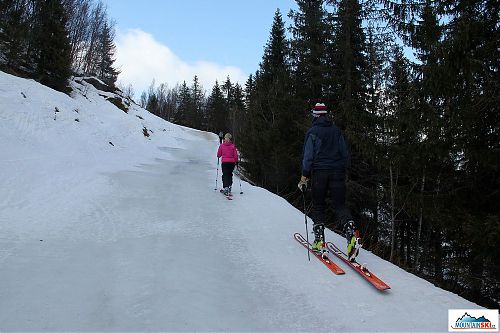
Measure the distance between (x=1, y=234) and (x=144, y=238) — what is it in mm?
2107

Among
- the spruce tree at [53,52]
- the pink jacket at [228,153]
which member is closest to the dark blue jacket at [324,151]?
the pink jacket at [228,153]

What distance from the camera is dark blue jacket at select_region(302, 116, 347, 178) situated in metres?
4.92

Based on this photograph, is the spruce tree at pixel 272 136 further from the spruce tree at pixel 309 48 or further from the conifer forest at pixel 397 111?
the spruce tree at pixel 309 48

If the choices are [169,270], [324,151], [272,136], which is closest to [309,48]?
[272,136]

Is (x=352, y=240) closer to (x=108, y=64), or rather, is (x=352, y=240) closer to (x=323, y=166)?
(x=323, y=166)

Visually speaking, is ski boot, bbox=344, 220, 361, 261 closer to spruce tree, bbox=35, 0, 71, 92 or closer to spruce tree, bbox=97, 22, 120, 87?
spruce tree, bbox=35, 0, 71, 92

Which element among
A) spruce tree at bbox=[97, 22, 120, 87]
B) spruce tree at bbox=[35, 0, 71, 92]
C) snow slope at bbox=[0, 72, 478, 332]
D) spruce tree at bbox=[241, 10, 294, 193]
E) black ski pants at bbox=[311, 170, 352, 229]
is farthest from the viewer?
spruce tree at bbox=[97, 22, 120, 87]

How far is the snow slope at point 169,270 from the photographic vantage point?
123 inches

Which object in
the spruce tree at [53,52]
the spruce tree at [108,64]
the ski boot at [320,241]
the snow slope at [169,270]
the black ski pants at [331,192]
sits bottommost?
the snow slope at [169,270]

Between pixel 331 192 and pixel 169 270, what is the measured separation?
2577 millimetres

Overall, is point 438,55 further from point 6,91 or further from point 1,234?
point 6,91

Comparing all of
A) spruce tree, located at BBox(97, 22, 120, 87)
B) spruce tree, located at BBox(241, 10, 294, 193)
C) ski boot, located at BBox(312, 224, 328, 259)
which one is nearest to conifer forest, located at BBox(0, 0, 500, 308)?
spruce tree, located at BBox(241, 10, 294, 193)

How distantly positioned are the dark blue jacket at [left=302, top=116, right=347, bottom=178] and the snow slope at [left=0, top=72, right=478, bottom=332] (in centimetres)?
143

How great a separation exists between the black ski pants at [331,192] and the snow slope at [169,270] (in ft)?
2.37
